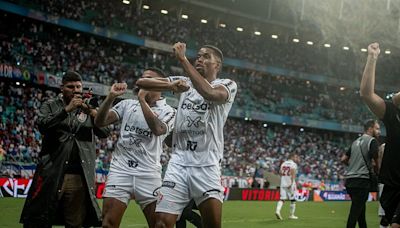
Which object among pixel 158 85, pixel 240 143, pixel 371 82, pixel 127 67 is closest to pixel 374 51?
pixel 371 82

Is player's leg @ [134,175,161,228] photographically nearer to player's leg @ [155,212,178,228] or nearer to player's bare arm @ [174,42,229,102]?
player's leg @ [155,212,178,228]

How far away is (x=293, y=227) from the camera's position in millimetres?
14750

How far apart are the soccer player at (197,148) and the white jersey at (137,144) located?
0.92 m

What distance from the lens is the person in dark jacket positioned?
19.1 feet

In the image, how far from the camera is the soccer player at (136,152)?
6.19 meters

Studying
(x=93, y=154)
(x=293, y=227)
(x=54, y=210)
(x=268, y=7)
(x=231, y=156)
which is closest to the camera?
(x=54, y=210)

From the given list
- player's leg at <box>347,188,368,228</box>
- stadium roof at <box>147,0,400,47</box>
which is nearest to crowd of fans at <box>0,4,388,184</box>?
stadium roof at <box>147,0,400,47</box>

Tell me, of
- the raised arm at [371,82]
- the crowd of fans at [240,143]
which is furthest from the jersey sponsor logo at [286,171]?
the raised arm at [371,82]

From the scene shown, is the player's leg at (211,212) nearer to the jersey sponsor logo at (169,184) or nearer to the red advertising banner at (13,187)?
the jersey sponsor logo at (169,184)

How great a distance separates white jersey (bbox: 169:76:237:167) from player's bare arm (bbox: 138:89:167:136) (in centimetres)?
56

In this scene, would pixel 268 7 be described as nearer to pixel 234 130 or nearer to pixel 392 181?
pixel 234 130

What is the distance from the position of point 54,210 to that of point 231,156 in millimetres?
32530

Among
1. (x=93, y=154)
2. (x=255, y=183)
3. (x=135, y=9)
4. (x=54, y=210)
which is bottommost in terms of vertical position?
(x=255, y=183)

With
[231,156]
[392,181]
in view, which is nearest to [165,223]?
[392,181]
